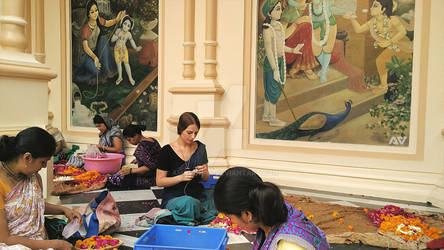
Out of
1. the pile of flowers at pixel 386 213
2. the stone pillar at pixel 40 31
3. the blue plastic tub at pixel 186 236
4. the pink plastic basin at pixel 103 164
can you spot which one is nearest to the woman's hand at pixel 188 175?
the blue plastic tub at pixel 186 236

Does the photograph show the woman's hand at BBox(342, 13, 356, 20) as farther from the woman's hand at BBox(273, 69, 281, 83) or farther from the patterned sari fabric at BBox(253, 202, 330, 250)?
the patterned sari fabric at BBox(253, 202, 330, 250)

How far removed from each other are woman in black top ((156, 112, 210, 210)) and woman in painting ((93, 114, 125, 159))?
2678 mm

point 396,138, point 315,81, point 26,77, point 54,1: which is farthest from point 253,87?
point 54,1

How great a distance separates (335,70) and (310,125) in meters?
0.83

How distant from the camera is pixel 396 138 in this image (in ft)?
15.1

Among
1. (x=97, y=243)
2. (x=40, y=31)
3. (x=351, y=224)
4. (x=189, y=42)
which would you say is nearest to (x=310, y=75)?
(x=189, y=42)

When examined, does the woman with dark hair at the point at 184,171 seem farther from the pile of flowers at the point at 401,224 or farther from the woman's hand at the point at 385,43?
the woman's hand at the point at 385,43

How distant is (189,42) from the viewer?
5.54 meters

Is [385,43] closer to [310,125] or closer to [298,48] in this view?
[298,48]

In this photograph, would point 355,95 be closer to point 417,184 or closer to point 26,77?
point 417,184

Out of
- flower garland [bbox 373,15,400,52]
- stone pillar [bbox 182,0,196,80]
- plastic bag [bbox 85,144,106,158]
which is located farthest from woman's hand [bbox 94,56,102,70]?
flower garland [bbox 373,15,400,52]

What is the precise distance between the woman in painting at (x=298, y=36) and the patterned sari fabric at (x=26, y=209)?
3.84 metres

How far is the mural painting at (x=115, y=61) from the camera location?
6.29 m

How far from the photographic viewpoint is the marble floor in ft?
10.0
